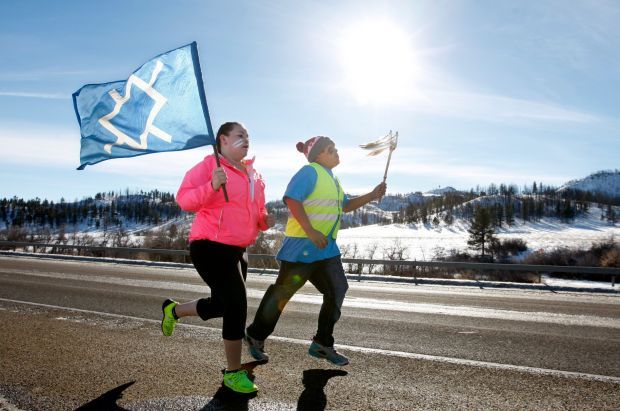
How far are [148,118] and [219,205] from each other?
1048mm

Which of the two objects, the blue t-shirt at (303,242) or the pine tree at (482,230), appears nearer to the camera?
the blue t-shirt at (303,242)

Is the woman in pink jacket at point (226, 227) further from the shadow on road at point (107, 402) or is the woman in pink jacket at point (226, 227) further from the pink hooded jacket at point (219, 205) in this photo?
the shadow on road at point (107, 402)

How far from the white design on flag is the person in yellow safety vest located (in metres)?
1.23

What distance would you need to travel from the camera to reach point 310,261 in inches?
173

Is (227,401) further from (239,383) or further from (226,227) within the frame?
(226,227)

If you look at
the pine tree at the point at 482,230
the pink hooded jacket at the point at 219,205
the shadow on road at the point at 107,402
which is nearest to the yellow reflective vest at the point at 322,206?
the pink hooded jacket at the point at 219,205

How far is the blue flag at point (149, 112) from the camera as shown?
3.98m

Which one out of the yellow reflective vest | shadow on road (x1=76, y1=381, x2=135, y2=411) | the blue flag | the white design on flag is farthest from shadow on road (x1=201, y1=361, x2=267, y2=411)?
the white design on flag

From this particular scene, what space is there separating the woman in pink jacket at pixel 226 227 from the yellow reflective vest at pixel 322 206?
0.57 metres

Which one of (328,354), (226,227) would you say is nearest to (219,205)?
(226,227)

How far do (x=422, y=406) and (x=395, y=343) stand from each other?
204 centimetres

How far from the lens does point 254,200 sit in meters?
4.00

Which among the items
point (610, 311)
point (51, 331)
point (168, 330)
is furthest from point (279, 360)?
point (610, 311)

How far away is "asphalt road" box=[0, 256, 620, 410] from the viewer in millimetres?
3305
